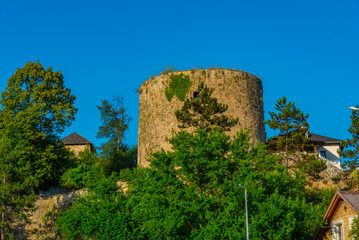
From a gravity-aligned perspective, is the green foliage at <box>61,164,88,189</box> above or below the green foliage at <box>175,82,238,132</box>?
below

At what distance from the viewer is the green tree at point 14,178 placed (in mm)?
38469

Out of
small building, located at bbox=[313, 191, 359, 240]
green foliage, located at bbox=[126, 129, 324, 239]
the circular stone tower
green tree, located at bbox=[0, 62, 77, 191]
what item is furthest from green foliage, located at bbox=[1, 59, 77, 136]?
small building, located at bbox=[313, 191, 359, 240]

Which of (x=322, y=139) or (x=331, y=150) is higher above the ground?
(x=322, y=139)

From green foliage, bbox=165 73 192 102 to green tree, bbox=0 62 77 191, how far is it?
11.1m

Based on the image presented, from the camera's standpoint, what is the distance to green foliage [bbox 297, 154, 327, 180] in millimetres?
40656

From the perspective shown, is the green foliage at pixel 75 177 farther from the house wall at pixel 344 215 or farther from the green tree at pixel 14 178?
the house wall at pixel 344 215

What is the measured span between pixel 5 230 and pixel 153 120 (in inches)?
540

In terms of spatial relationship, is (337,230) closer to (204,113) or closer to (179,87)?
(204,113)

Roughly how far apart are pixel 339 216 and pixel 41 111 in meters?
29.3

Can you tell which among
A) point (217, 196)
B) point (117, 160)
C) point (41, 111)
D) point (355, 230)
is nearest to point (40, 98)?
point (41, 111)

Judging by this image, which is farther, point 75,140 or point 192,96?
point 75,140

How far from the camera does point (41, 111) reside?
47.4m

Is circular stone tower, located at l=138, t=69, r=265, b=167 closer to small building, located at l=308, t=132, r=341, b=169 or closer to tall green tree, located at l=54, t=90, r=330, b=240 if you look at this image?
tall green tree, located at l=54, t=90, r=330, b=240

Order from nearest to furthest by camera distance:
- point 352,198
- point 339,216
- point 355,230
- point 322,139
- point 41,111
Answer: point 355,230, point 352,198, point 339,216, point 41,111, point 322,139
